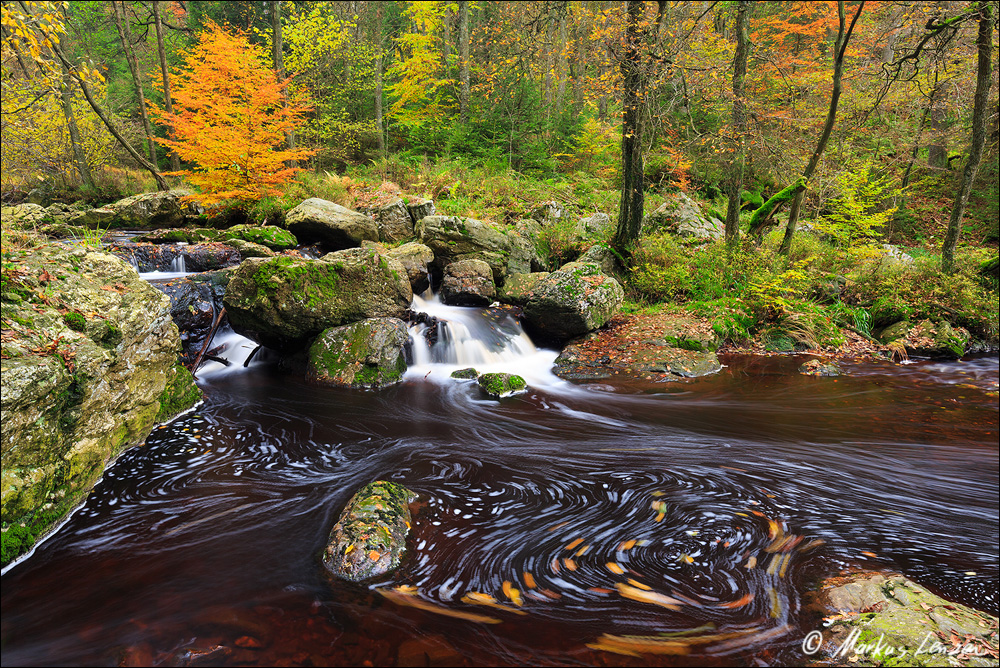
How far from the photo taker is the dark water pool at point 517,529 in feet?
8.87

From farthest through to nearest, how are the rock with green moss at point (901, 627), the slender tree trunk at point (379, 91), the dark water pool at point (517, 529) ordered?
the slender tree trunk at point (379, 91)
the dark water pool at point (517, 529)
the rock with green moss at point (901, 627)

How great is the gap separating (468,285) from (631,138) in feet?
16.1

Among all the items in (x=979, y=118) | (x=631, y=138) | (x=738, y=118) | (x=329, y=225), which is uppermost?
(x=738, y=118)

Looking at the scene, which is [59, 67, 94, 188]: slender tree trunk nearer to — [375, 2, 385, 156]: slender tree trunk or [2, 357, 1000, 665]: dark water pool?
[375, 2, 385, 156]: slender tree trunk

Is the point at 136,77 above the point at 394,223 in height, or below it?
above

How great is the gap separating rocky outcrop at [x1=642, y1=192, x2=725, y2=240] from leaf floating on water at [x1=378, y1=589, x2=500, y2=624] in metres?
11.2

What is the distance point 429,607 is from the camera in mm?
2945

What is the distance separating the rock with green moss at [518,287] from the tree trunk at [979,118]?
866 cm

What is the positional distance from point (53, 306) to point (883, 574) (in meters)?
7.43

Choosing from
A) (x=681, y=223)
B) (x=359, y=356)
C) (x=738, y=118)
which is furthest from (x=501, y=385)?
(x=738, y=118)

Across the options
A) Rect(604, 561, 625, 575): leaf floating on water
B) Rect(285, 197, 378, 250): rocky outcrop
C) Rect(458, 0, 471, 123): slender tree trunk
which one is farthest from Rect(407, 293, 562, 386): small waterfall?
Rect(458, 0, 471, 123): slender tree trunk

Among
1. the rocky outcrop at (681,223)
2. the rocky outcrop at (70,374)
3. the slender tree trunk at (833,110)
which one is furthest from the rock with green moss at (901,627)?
Result: the rocky outcrop at (681,223)

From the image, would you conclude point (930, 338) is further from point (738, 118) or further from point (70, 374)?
point (70, 374)

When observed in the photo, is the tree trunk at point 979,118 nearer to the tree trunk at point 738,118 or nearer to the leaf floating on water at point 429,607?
the tree trunk at point 738,118
